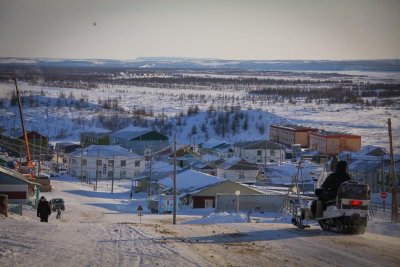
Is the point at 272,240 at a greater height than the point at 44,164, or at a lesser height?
greater

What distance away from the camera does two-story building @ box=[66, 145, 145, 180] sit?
66.6 meters

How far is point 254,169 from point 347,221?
43947 millimetres

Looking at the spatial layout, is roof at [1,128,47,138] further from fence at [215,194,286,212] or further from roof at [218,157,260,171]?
fence at [215,194,286,212]

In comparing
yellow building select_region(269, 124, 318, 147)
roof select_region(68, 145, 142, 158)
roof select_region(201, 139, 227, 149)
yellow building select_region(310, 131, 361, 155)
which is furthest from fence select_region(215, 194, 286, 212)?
yellow building select_region(269, 124, 318, 147)

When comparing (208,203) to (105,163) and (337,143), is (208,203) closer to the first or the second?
(105,163)

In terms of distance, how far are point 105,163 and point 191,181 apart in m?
20.3

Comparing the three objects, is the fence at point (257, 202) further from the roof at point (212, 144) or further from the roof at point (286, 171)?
the roof at point (212, 144)

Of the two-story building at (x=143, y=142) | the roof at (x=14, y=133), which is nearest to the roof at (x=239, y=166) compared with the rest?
the two-story building at (x=143, y=142)

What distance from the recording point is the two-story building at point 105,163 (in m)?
66.6

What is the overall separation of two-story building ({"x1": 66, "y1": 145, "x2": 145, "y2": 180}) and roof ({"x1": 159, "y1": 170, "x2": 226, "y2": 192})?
50.2 feet

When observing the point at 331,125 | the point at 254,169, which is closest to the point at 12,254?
the point at 254,169

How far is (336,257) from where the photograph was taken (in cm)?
1360

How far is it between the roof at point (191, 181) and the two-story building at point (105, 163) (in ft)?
50.2

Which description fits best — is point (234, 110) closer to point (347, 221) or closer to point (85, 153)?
point (85, 153)
